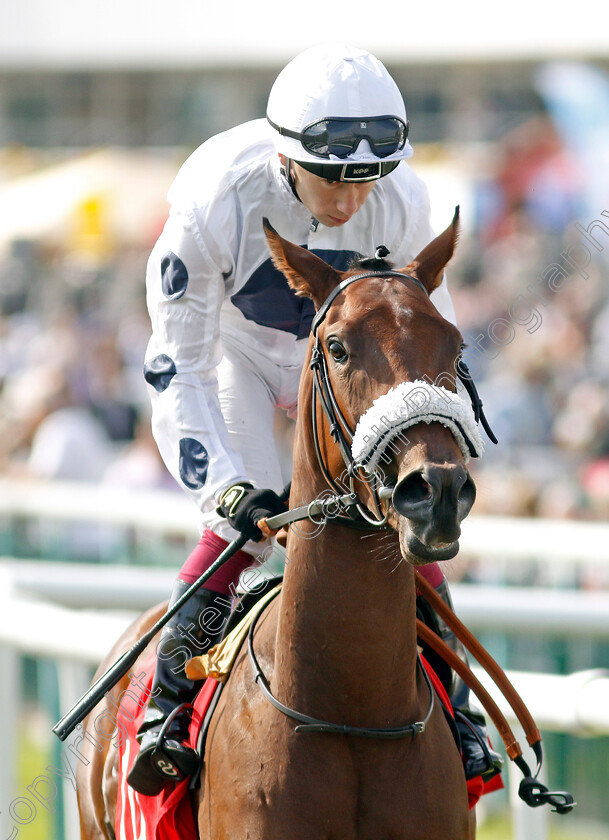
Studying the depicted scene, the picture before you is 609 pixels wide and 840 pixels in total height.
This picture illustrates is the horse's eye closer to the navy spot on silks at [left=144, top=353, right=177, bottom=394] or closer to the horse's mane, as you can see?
the horse's mane

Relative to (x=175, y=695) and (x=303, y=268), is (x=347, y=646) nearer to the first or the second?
(x=175, y=695)

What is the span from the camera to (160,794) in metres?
3.21

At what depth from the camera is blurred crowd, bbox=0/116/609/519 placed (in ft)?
26.7

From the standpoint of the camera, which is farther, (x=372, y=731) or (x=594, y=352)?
(x=594, y=352)

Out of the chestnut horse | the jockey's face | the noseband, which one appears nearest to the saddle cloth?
the chestnut horse

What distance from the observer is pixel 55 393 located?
33.1 feet

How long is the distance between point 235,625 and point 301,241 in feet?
3.54

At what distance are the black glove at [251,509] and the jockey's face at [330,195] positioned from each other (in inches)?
30.7

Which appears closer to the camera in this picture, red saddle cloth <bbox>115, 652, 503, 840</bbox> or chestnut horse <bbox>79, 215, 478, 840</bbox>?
chestnut horse <bbox>79, 215, 478, 840</bbox>

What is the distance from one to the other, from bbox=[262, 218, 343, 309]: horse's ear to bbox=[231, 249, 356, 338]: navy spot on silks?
52 centimetres

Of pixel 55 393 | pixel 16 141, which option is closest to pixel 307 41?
pixel 16 141

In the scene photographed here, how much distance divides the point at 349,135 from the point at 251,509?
97cm

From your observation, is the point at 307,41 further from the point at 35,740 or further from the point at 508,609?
the point at 508,609

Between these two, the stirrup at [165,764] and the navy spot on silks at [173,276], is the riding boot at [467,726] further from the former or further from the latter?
the navy spot on silks at [173,276]
